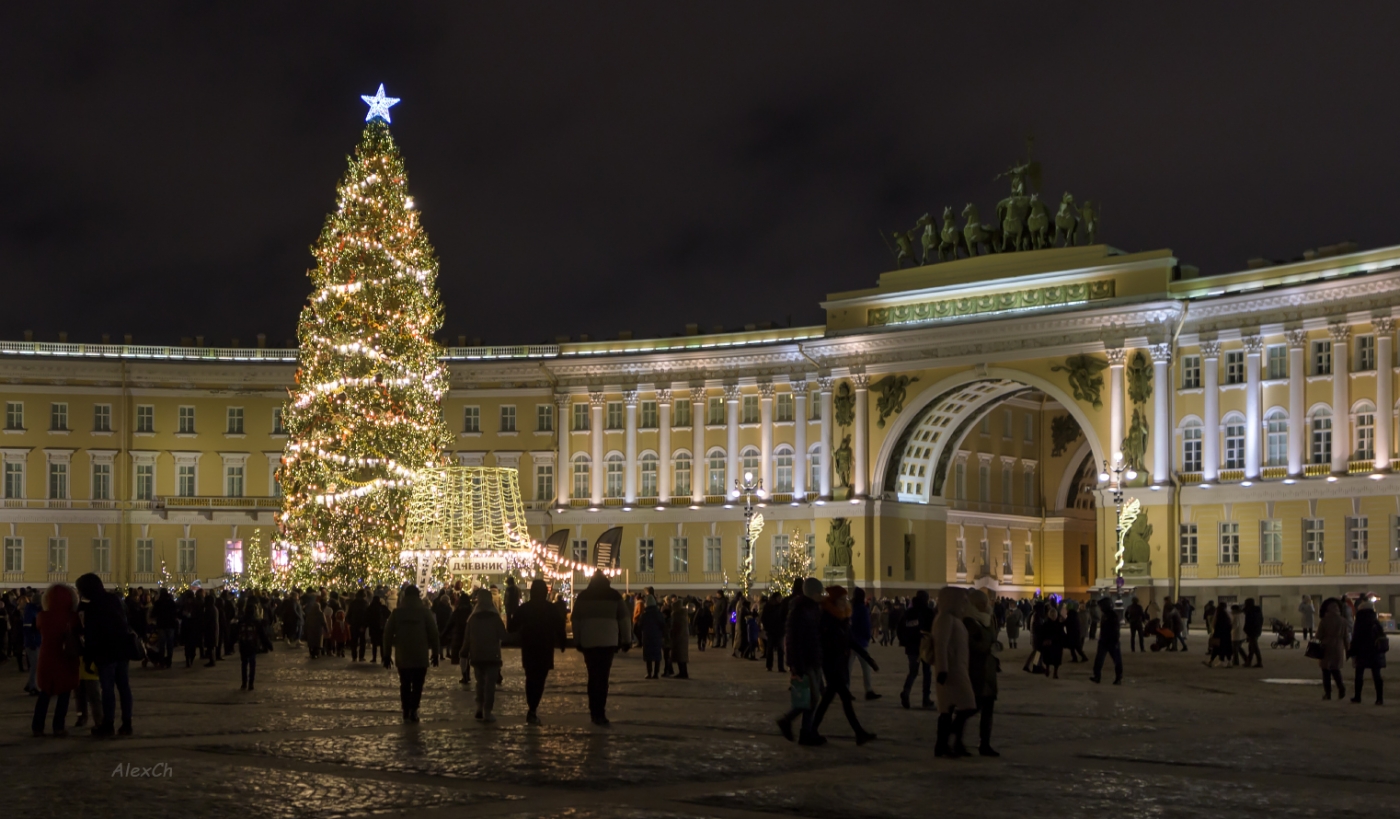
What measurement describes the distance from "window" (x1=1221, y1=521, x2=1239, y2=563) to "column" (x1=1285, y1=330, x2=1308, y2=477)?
278cm

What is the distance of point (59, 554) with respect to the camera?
246 feet

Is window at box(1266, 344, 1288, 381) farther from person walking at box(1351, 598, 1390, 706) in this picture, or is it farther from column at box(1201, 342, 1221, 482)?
person walking at box(1351, 598, 1390, 706)

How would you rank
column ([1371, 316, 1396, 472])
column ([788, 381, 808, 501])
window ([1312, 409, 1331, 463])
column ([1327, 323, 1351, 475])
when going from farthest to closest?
1. column ([788, 381, 808, 501])
2. window ([1312, 409, 1331, 463])
3. column ([1327, 323, 1351, 475])
4. column ([1371, 316, 1396, 472])

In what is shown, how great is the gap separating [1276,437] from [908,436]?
14595mm

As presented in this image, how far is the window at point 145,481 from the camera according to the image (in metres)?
76.4

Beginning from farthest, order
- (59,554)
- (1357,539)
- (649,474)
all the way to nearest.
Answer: (649,474) → (59,554) → (1357,539)

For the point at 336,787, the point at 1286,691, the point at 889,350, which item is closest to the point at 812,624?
the point at 336,787

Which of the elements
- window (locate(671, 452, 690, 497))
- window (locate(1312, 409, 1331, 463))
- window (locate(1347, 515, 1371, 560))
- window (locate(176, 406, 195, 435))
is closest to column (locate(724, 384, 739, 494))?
window (locate(671, 452, 690, 497))

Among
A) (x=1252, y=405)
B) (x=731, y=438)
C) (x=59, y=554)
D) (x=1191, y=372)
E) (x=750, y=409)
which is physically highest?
(x=1191, y=372)

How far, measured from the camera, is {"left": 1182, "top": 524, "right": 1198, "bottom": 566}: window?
199 ft

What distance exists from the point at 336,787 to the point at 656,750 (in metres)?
3.73

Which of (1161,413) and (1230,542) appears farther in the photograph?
(1161,413)

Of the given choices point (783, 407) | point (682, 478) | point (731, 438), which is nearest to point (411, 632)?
point (783, 407)

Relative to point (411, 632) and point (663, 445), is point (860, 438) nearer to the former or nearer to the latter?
point (663, 445)
